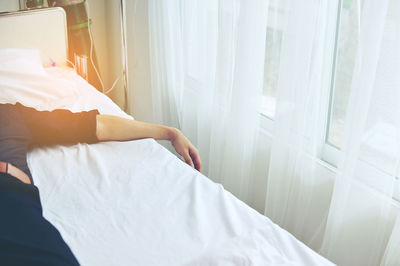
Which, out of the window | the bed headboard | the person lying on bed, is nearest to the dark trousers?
the person lying on bed

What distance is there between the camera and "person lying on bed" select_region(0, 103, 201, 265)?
970mm

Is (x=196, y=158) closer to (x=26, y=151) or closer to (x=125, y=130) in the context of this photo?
(x=125, y=130)

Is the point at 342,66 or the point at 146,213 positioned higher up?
the point at 342,66

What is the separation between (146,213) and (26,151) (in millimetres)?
487

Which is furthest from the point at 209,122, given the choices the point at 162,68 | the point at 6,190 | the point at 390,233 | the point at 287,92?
the point at 6,190

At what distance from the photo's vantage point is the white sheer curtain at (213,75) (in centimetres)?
171

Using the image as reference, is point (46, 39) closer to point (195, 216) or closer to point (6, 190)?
point (6, 190)

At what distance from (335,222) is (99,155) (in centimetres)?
85

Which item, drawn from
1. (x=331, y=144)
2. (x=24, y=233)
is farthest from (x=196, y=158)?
(x=24, y=233)

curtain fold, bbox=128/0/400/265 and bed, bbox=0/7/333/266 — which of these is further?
curtain fold, bbox=128/0/400/265

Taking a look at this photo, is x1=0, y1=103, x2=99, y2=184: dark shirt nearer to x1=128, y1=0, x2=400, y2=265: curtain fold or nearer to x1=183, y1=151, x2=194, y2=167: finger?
x1=183, y1=151, x2=194, y2=167: finger

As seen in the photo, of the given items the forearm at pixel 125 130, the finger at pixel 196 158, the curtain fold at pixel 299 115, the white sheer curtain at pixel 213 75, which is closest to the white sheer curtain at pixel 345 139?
the curtain fold at pixel 299 115

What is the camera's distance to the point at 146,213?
1250 millimetres

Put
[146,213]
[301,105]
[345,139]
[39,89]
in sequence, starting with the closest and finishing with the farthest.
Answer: [146,213], [345,139], [301,105], [39,89]
